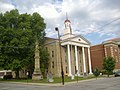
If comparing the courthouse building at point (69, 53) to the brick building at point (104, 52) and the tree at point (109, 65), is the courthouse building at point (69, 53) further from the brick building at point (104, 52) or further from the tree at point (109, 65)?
the tree at point (109, 65)

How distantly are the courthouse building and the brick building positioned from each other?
517 cm

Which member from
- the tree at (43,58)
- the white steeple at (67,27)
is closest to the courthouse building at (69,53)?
the white steeple at (67,27)

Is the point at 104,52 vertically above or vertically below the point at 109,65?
above

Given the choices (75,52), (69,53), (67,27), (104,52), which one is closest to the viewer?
(69,53)

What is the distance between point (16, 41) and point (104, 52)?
1178 inches

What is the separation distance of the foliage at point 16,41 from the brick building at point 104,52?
23.3 m

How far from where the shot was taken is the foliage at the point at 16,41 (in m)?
46.1

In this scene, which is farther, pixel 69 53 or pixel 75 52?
pixel 75 52

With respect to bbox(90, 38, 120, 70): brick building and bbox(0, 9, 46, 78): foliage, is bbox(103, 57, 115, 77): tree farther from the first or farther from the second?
bbox(0, 9, 46, 78): foliage

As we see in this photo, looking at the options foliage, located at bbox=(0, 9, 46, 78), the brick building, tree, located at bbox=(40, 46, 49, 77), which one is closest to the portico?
the brick building

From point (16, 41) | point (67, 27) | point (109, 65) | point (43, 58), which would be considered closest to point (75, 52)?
point (67, 27)

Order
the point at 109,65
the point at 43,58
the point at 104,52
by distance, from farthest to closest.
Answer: the point at 104,52 < the point at 43,58 < the point at 109,65

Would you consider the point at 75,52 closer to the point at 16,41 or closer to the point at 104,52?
the point at 104,52

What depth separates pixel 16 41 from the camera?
4628 centimetres
